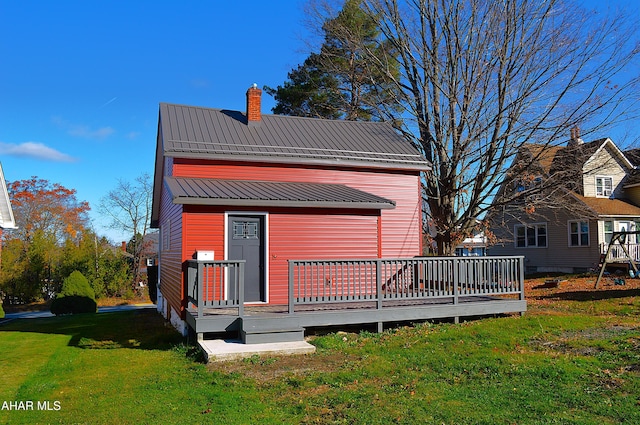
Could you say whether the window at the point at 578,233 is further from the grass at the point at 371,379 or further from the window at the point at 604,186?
the grass at the point at 371,379

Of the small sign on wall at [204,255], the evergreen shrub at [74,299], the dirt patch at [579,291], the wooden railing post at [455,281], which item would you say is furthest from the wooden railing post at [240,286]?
the evergreen shrub at [74,299]

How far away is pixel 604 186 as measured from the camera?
2719 centimetres

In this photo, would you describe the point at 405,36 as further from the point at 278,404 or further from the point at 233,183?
the point at 278,404

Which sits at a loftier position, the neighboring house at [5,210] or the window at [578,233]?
the neighboring house at [5,210]

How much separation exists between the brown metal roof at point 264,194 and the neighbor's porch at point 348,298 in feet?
4.37

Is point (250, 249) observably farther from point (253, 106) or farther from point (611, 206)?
point (611, 206)

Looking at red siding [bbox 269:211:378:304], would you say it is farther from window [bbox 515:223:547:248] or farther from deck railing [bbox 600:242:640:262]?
window [bbox 515:223:547:248]

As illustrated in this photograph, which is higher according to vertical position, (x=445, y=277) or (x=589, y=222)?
(x=589, y=222)

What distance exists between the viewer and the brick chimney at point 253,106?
14609 mm

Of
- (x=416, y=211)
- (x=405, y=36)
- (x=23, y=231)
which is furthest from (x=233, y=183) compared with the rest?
(x=23, y=231)

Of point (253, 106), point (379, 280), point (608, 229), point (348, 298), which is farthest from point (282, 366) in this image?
point (608, 229)

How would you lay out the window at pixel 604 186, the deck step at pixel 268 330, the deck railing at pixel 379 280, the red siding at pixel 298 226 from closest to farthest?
the deck step at pixel 268 330 → the deck railing at pixel 379 280 → the red siding at pixel 298 226 → the window at pixel 604 186

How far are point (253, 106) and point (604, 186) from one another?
21534 mm

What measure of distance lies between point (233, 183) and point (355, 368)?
616 centimetres
